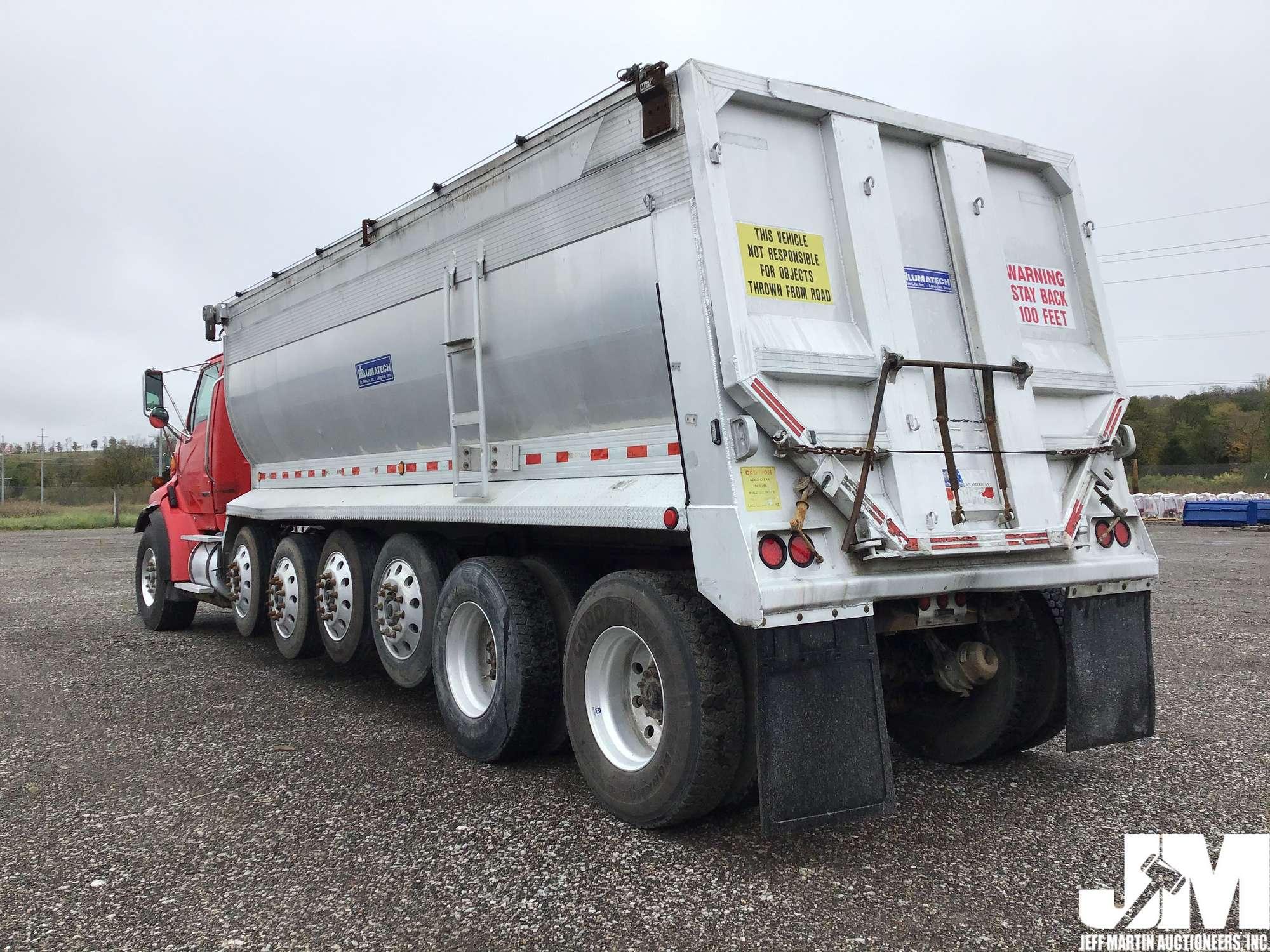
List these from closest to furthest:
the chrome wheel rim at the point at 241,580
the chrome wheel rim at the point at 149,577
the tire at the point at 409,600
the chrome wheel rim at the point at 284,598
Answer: the tire at the point at 409,600
the chrome wheel rim at the point at 284,598
the chrome wheel rim at the point at 241,580
the chrome wheel rim at the point at 149,577

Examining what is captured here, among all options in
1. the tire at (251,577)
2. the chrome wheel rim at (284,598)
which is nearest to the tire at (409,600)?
the chrome wheel rim at (284,598)

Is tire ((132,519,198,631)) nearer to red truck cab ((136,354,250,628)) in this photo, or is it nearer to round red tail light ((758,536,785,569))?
red truck cab ((136,354,250,628))

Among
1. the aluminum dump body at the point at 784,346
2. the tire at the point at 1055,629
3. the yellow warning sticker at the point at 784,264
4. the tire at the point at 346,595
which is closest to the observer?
the aluminum dump body at the point at 784,346

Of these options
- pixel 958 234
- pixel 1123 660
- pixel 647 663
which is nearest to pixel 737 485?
pixel 647 663

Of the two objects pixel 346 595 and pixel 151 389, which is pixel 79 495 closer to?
pixel 151 389

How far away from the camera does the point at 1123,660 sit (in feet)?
14.7

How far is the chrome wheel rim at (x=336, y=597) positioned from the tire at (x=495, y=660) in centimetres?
157

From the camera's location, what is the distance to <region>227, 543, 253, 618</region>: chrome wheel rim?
8289mm

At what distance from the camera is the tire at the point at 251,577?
26.8ft

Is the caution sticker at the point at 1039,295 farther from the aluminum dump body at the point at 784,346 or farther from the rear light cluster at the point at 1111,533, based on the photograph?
the rear light cluster at the point at 1111,533

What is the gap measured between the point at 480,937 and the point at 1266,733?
4765mm

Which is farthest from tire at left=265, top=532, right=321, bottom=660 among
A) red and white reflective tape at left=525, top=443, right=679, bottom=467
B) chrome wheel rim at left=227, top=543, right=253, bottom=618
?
red and white reflective tape at left=525, top=443, right=679, bottom=467

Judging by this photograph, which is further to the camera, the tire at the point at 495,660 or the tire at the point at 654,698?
the tire at the point at 495,660

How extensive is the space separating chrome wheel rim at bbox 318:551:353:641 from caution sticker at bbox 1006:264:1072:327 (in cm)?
473
